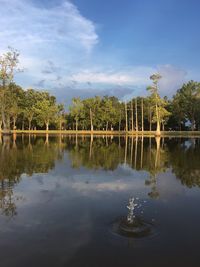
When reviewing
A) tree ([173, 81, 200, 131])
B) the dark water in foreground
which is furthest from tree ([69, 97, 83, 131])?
the dark water in foreground

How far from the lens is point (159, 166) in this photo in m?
21.8

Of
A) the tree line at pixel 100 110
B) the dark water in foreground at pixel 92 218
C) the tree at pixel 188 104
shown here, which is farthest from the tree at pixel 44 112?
the dark water in foreground at pixel 92 218

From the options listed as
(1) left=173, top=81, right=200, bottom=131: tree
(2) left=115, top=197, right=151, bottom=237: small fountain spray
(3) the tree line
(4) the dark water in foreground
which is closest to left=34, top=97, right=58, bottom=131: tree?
(3) the tree line

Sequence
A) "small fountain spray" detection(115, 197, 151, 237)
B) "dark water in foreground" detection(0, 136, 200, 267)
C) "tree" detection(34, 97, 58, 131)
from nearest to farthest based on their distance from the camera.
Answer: "dark water in foreground" detection(0, 136, 200, 267), "small fountain spray" detection(115, 197, 151, 237), "tree" detection(34, 97, 58, 131)

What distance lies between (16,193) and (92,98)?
330 feet

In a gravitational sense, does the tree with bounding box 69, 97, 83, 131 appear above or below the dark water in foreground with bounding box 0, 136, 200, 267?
above

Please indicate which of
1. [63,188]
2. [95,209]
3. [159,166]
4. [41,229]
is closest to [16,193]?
[63,188]

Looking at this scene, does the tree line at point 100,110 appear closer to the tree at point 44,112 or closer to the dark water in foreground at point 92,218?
the tree at point 44,112

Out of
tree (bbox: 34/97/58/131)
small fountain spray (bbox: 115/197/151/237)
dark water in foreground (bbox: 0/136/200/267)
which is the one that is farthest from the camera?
tree (bbox: 34/97/58/131)

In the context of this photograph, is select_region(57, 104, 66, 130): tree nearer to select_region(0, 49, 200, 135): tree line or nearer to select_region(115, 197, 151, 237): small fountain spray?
select_region(0, 49, 200, 135): tree line

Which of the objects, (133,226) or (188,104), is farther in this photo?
(188,104)

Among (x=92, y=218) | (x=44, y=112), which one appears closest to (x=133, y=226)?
(x=92, y=218)

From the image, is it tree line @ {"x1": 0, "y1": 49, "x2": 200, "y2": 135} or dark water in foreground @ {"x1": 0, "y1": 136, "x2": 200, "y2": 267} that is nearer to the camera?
dark water in foreground @ {"x1": 0, "y1": 136, "x2": 200, "y2": 267}

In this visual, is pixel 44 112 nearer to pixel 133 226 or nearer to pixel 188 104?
pixel 188 104
